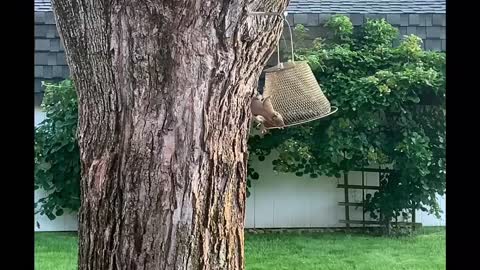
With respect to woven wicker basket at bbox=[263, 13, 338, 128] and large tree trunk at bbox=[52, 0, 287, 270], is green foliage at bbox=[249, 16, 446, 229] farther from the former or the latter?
large tree trunk at bbox=[52, 0, 287, 270]

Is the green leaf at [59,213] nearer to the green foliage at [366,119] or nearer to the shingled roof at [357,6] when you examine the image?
the green foliage at [366,119]

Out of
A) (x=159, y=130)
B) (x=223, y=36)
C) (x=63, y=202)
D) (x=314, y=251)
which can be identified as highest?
(x=223, y=36)

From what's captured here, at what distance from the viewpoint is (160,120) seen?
0.89 m

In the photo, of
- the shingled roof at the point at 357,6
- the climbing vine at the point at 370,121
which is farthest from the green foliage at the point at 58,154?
the shingled roof at the point at 357,6

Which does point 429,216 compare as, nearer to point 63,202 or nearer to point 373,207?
point 373,207

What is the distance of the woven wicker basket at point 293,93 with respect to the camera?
111cm

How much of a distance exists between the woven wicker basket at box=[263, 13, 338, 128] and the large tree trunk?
6.1 inches

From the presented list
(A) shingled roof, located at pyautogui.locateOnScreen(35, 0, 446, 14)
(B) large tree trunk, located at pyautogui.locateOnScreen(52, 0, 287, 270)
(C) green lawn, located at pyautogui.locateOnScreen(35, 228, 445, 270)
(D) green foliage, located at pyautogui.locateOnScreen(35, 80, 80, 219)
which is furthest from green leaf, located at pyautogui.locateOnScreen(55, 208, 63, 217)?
(A) shingled roof, located at pyautogui.locateOnScreen(35, 0, 446, 14)

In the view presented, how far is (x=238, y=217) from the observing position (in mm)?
988

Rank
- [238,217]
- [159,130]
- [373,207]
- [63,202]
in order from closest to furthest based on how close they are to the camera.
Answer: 1. [159,130]
2. [238,217]
3. [63,202]
4. [373,207]

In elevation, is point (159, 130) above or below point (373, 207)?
above

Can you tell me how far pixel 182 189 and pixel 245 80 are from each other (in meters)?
0.18
